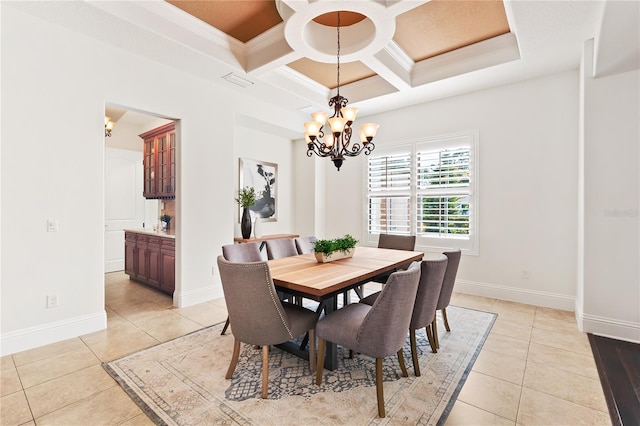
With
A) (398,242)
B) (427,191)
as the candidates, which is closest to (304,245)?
(398,242)

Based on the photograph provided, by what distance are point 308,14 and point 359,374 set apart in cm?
289

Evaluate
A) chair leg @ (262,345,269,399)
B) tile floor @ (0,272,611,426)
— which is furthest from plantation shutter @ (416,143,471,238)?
chair leg @ (262,345,269,399)

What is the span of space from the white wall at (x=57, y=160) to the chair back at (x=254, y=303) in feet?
6.68

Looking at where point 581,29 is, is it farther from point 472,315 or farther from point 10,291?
point 10,291

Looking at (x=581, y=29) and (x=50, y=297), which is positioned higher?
(x=581, y=29)

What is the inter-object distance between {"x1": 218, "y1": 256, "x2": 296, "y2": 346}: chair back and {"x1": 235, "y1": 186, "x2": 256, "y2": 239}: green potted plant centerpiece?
9.10 feet

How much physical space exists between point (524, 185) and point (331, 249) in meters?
2.89

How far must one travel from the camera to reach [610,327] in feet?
10.1

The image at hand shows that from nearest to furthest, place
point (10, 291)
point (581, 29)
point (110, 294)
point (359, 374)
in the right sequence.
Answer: point (359, 374) → point (10, 291) → point (581, 29) → point (110, 294)

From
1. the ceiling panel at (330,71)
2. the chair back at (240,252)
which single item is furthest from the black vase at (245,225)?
the ceiling panel at (330,71)

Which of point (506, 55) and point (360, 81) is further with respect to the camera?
point (360, 81)

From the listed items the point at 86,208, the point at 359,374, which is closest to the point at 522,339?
the point at 359,374

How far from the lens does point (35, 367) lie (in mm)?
2498

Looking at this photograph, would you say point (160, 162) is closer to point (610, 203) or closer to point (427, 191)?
point (427, 191)
